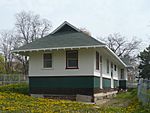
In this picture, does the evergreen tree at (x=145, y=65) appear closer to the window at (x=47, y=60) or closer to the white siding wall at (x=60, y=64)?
the window at (x=47, y=60)

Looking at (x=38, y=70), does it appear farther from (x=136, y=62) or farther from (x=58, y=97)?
(x=136, y=62)

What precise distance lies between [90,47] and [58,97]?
4213 millimetres

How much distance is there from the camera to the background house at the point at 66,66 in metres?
19.4

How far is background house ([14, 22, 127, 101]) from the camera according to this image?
19.4 m

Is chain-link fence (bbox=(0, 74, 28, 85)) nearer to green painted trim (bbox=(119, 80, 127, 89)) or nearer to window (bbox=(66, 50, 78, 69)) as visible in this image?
green painted trim (bbox=(119, 80, 127, 89))

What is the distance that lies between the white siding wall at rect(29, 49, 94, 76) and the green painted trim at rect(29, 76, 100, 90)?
28 centimetres

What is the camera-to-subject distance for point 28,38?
209 feet

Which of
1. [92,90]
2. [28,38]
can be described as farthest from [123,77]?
[28,38]

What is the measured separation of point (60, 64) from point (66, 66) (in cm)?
48

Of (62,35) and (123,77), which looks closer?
(62,35)

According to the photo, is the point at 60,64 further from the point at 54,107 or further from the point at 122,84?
the point at 122,84

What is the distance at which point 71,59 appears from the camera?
20.1 meters

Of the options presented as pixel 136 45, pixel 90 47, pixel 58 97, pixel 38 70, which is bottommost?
pixel 58 97

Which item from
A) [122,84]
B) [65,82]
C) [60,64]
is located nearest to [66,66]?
[60,64]
